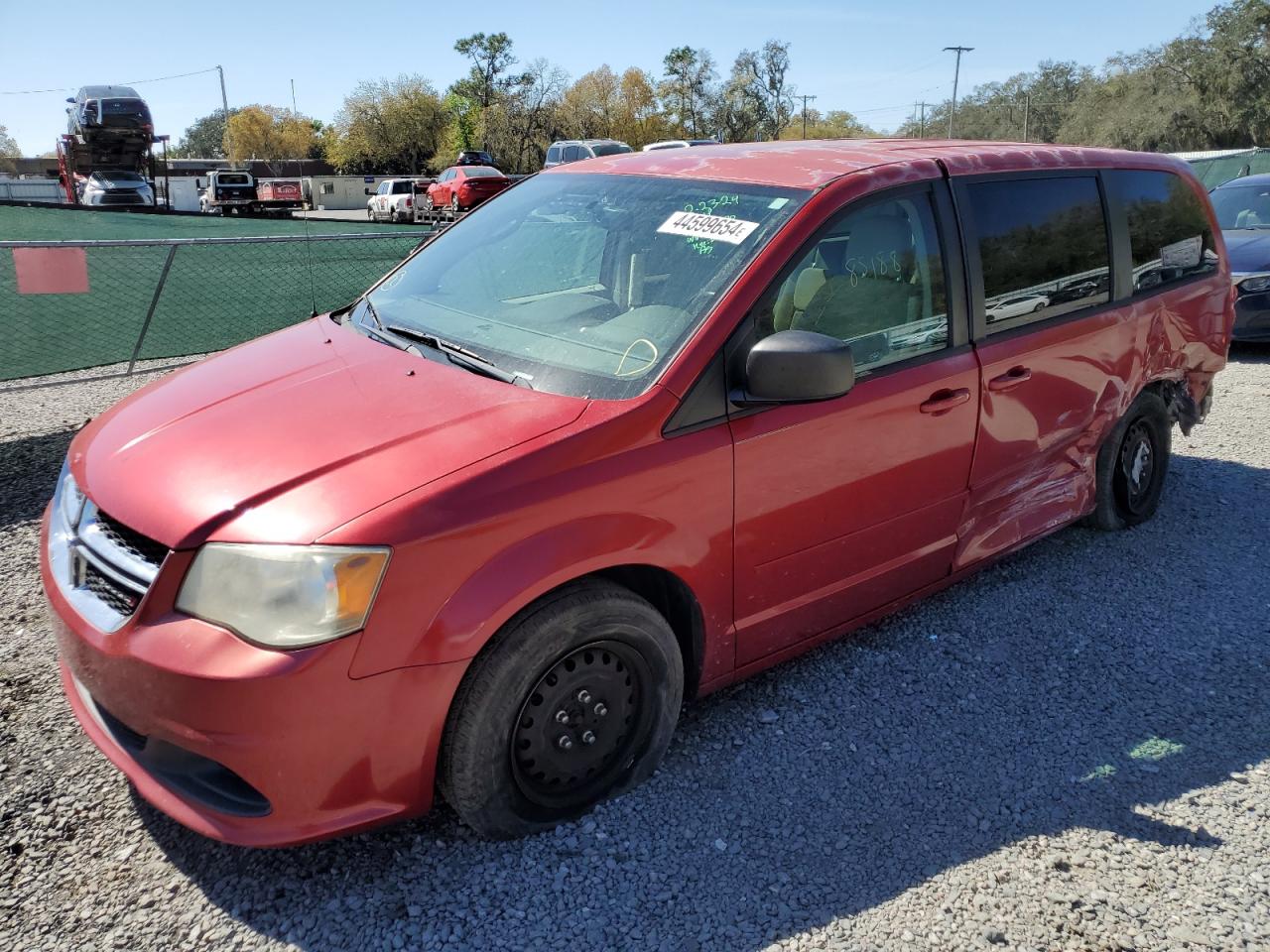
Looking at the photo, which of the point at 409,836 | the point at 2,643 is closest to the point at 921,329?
the point at 409,836

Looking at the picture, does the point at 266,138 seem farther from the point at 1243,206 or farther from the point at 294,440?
the point at 294,440

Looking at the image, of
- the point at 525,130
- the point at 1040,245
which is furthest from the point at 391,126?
the point at 1040,245

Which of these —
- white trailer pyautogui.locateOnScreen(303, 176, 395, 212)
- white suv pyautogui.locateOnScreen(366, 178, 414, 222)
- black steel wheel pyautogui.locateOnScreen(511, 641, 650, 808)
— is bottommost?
black steel wheel pyautogui.locateOnScreen(511, 641, 650, 808)

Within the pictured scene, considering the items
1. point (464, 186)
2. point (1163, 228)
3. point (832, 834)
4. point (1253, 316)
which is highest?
point (464, 186)

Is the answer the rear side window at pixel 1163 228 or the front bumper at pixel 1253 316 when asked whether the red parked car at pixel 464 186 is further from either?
the rear side window at pixel 1163 228

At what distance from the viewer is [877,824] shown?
2.66m

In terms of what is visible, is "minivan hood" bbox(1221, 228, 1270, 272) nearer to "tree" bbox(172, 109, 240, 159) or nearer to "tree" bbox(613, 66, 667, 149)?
"tree" bbox(613, 66, 667, 149)

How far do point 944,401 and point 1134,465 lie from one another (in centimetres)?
189

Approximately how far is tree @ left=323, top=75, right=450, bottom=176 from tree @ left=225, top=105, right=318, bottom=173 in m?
13.9

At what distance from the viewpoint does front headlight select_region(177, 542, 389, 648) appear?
6.82 feet

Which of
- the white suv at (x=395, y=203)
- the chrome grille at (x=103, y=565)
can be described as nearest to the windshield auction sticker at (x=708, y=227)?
the chrome grille at (x=103, y=565)

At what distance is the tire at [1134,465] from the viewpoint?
437 centimetres

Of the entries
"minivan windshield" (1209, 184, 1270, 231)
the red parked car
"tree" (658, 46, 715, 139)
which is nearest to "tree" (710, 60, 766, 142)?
"tree" (658, 46, 715, 139)

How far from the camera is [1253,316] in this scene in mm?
8469
